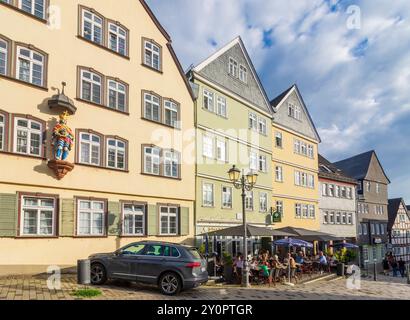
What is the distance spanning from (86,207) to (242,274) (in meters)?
7.67

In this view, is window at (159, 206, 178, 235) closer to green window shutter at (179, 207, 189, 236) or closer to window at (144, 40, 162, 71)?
green window shutter at (179, 207, 189, 236)

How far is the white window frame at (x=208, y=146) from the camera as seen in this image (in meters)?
25.4

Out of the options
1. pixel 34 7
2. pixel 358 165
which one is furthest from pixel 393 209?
pixel 34 7

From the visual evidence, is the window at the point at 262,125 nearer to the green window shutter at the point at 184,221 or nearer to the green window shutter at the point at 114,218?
the green window shutter at the point at 184,221

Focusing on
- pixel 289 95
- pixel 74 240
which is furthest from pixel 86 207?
pixel 289 95

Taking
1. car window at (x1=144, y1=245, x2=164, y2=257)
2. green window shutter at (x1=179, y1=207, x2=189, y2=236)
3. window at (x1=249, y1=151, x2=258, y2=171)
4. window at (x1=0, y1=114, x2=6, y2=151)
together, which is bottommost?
car window at (x1=144, y1=245, x2=164, y2=257)

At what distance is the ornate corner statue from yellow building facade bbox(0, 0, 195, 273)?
304 millimetres

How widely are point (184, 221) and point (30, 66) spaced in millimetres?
11626

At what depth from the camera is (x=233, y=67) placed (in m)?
29.8

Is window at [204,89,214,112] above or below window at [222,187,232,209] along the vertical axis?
above

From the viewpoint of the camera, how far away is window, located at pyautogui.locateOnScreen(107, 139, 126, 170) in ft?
64.1

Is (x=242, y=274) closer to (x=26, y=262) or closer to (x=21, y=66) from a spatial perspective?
(x=26, y=262)

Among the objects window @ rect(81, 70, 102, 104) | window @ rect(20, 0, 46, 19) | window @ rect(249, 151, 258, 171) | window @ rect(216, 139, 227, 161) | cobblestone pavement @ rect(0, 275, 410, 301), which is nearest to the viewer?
cobblestone pavement @ rect(0, 275, 410, 301)

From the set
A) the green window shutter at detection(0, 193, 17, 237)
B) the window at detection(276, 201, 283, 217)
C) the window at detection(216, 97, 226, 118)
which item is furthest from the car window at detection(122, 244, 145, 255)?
the window at detection(276, 201, 283, 217)
